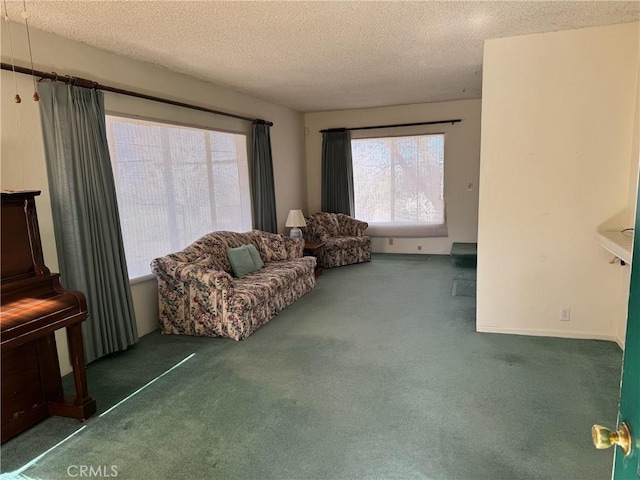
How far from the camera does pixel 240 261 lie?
182 inches

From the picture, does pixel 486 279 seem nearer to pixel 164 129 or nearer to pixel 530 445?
pixel 530 445

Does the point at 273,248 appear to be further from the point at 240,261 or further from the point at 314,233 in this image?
the point at 314,233

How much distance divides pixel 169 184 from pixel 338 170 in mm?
3754

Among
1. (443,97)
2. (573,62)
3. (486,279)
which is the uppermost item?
(443,97)

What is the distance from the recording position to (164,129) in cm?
419

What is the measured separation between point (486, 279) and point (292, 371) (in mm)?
1947

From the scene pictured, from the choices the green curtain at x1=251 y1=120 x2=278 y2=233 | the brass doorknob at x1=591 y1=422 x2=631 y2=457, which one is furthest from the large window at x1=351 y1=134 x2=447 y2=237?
the brass doorknob at x1=591 y1=422 x2=631 y2=457

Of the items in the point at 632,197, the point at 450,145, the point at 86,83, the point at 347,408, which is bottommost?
the point at 347,408

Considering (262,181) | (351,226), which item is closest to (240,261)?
(262,181)

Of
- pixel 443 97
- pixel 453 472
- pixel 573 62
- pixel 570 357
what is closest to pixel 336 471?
pixel 453 472

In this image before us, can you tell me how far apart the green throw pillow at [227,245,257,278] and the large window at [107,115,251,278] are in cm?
49

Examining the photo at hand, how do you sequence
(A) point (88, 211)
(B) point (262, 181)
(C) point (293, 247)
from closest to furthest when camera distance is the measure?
(A) point (88, 211), (C) point (293, 247), (B) point (262, 181)

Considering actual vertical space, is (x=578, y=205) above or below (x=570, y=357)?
above

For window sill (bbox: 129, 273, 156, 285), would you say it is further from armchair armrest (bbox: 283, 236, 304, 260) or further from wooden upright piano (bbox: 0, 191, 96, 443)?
armchair armrest (bbox: 283, 236, 304, 260)
